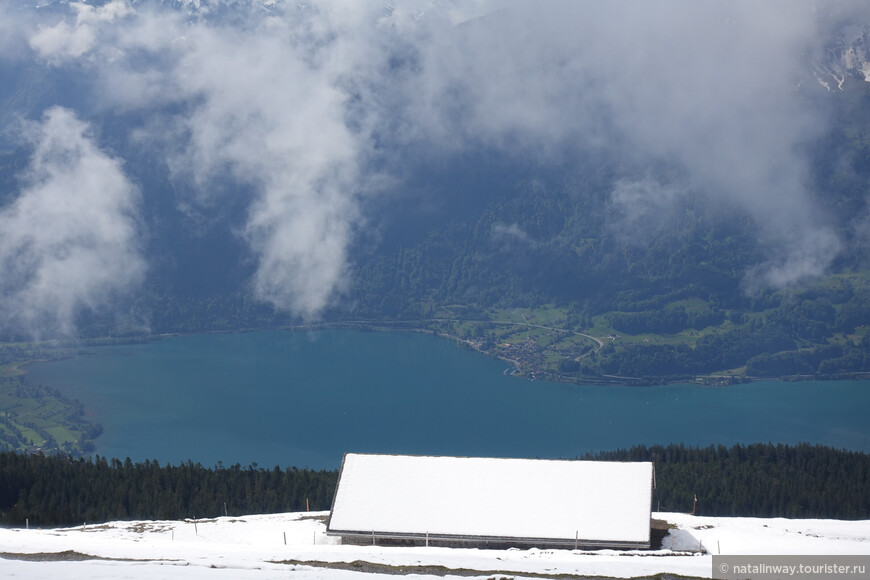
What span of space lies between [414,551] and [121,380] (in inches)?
4719

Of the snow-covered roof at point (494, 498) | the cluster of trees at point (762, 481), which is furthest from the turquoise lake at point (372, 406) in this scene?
the snow-covered roof at point (494, 498)

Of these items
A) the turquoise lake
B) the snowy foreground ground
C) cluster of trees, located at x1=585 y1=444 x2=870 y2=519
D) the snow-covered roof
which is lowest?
the snowy foreground ground

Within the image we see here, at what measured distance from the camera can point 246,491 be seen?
73500 mm

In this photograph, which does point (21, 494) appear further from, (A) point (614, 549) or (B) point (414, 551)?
(A) point (614, 549)

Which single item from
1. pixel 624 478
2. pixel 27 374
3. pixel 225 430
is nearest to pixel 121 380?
pixel 27 374

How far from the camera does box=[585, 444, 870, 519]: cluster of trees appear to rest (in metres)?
73.9

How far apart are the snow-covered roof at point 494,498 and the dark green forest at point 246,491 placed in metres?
13.2

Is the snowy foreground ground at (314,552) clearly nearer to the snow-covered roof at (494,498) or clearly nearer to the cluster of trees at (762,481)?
the snow-covered roof at (494,498)

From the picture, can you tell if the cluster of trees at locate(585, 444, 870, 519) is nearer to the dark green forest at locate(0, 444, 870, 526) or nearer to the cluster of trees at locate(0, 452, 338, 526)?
the dark green forest at locate(0, 444, 870, 526)

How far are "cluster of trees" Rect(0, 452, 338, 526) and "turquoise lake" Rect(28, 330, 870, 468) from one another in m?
41.3

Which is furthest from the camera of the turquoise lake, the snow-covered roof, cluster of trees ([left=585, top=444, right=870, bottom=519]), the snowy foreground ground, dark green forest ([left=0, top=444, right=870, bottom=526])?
the turquoise lake

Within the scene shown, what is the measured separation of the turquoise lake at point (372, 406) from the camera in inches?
5064

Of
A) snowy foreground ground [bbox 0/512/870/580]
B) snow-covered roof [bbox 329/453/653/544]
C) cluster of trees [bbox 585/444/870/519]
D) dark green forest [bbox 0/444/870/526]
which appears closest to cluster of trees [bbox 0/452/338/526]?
dark green forest [bbox 0/444/870/526]

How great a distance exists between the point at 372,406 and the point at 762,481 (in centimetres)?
7402
